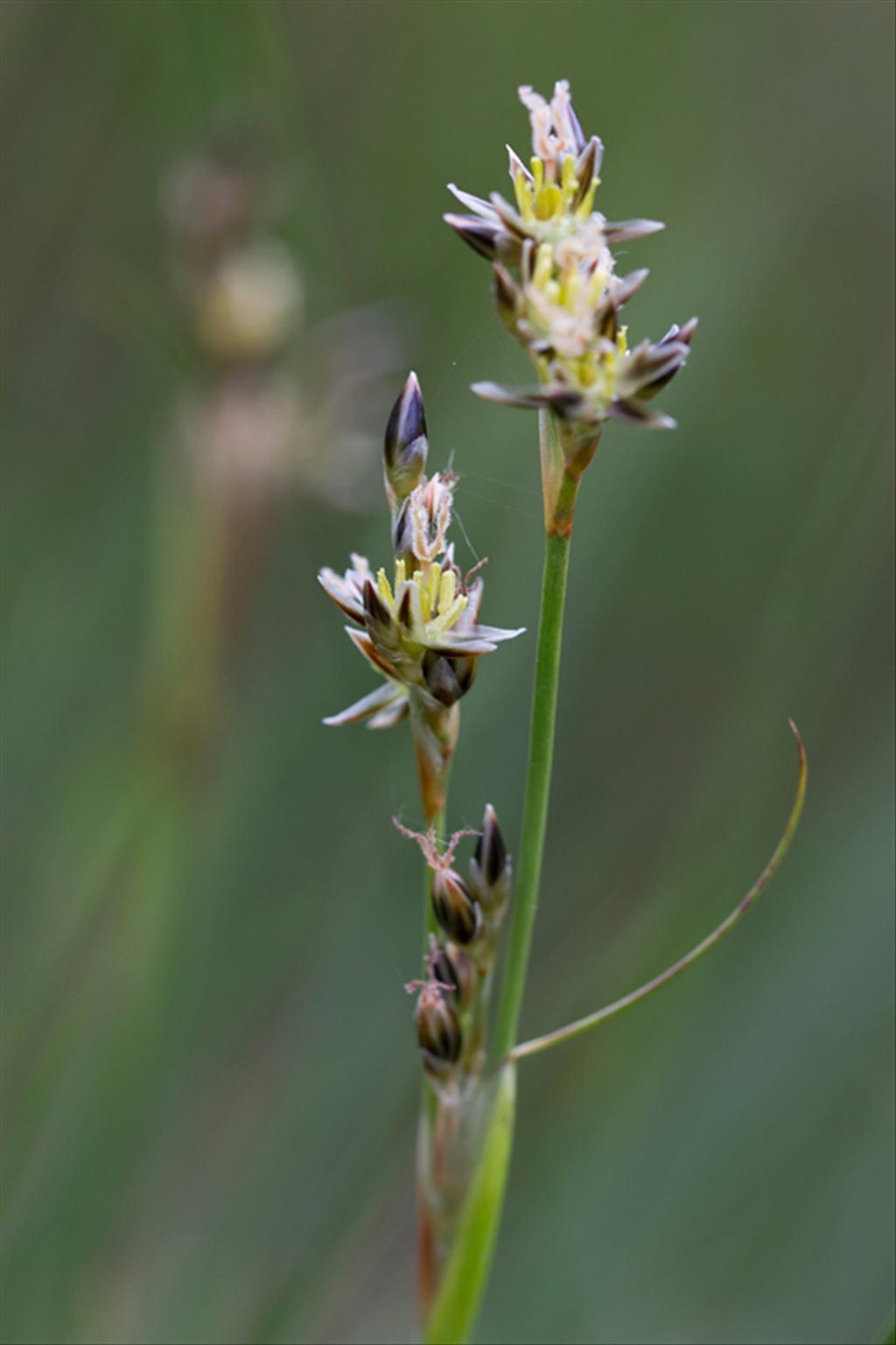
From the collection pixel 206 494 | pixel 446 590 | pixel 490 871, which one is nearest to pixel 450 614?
pixel 446 590

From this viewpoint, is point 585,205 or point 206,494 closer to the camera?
point 585,205

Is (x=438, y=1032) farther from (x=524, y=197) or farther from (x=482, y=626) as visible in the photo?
(x=524, y=197)

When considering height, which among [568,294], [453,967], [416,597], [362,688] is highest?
[568,294]

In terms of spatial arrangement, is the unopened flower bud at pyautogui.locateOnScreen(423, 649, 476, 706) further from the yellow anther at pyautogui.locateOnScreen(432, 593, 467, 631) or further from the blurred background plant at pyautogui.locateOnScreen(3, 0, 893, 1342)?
the blurred background plant at pyautogui.locateOnScreen(3, 0, 893, 1342)

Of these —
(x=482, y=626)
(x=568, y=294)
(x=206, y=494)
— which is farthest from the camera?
(x=206, y=494)

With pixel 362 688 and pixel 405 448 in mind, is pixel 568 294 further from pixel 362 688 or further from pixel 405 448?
pixel 362 688

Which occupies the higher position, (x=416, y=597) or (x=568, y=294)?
(x=568, y=294)

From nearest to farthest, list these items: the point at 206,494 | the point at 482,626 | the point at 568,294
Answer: the point at 568,294, the point at 482,626, the point at 206,494
